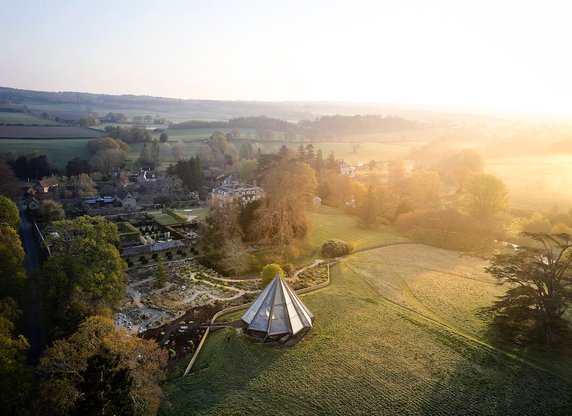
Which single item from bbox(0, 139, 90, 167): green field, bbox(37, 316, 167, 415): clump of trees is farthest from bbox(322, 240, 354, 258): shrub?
bbox(0, 139, 90, 167): green field

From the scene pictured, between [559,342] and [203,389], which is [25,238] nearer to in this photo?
[203,389]

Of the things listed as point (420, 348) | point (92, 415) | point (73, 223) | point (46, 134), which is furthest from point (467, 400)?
point (46, 134)

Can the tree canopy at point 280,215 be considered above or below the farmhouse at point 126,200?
above

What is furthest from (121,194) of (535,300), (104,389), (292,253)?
(535,300)

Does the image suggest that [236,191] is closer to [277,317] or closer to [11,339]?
[277,317]

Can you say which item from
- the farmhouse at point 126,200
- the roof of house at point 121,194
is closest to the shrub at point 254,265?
the farmhouse at point 126,200

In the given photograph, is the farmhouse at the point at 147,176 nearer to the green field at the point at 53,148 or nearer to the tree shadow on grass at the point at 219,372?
the green field at the point at 53,148

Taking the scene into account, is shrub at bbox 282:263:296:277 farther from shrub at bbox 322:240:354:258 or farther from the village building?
the village building
